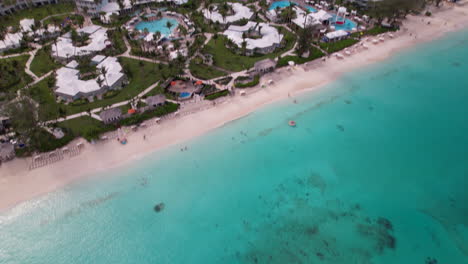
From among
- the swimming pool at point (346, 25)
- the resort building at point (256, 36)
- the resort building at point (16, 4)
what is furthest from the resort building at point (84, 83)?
the swimming pool at point (346, 25)

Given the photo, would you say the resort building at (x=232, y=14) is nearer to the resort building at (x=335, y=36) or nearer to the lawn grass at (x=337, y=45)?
the resort building at (x=335, y=36)

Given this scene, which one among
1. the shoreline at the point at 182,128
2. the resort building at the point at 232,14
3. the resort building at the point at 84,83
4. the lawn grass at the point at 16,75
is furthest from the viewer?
the resort building at the point at 232,14

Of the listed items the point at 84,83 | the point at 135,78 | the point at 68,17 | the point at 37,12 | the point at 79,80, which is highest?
the point at 37,12

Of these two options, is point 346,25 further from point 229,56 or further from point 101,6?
point 101,6

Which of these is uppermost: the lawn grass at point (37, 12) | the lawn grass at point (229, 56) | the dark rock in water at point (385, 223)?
the lawn grass at point (37, 12)

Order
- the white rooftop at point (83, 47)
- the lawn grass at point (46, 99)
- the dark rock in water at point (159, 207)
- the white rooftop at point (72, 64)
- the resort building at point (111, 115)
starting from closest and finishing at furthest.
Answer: the dark rock in water at point (159, 207), the resort building at point (111, 115), the lawn grass at point (46, 99), the white rooftop at point (72, 64), the white rooftop at point (83, 47)

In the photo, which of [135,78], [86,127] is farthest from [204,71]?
[86,127]

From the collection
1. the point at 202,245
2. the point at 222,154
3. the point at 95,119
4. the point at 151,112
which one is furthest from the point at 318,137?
the point at 95,119
